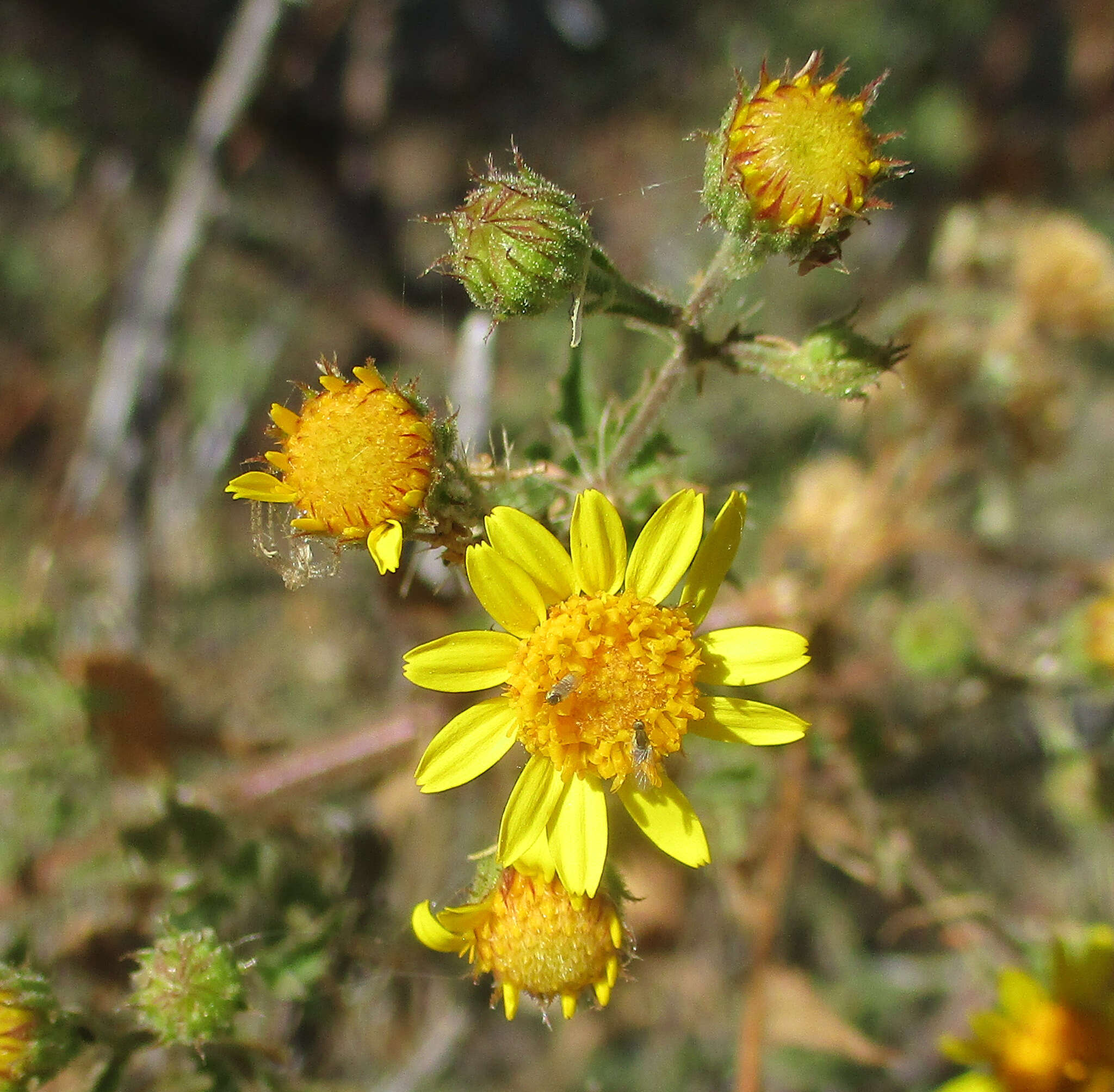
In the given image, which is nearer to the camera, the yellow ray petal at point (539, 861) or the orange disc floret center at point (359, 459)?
the orange disc floret center at point (359, 459)

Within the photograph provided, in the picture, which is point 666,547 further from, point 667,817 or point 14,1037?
point 14,1037

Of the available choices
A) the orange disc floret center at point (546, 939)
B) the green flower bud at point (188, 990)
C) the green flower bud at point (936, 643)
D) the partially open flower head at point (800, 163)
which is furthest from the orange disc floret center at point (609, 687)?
the green flower bud at point (936, 643)

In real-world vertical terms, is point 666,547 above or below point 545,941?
above

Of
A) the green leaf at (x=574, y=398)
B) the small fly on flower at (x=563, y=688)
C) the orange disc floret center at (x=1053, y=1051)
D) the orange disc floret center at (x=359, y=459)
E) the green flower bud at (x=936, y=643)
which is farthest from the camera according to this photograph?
the green flower bud at (x=936, y=643)

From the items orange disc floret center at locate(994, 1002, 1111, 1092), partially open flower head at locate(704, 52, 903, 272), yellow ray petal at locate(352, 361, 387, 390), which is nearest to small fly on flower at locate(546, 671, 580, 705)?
yellow ray petal at locate(352, 361, 387, 390)

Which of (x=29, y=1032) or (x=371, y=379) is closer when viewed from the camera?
(x=371, y=379)

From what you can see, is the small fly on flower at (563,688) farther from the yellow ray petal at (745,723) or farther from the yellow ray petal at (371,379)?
the yellow ray petal at (371,379)

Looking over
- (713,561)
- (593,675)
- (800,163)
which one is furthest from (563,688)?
(800,163)

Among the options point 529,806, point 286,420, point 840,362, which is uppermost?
point 840,362
